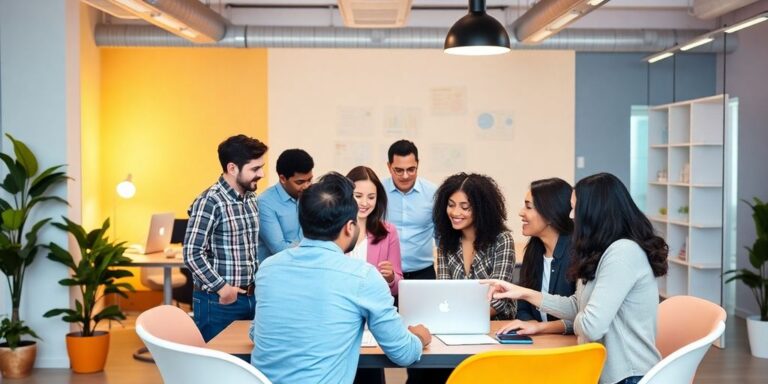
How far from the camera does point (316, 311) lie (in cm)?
264

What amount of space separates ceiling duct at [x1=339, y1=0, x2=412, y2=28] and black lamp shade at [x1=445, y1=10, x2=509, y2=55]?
5.35 ft

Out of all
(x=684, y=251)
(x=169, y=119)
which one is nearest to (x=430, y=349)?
(x=684, y=251)

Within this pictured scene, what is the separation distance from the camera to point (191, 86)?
9227mm

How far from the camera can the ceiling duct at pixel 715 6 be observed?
706 centimetres

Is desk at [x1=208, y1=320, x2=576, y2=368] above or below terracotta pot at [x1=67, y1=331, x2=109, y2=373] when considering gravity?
above

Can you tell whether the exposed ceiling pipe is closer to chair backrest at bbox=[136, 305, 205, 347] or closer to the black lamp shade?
the black lamp shade

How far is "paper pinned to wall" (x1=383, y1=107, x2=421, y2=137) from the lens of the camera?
9250 millimetres

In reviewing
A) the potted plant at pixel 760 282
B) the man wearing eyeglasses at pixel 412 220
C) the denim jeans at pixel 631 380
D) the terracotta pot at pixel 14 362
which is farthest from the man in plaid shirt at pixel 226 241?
the potted plant at pixel 760 282

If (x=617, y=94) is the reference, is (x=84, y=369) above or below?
below

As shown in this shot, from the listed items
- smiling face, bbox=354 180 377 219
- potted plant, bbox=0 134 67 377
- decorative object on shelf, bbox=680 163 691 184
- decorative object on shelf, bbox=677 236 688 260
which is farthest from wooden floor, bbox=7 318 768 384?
smiling face, bbox=354 180 377 219

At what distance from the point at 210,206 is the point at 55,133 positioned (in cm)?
282

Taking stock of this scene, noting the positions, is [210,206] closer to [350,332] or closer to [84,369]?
[350,332]

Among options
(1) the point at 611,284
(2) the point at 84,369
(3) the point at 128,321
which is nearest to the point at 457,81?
(3) the point at 128,321

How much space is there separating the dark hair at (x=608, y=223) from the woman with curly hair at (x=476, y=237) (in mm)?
896
